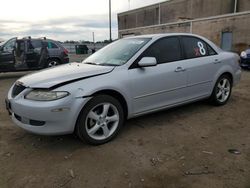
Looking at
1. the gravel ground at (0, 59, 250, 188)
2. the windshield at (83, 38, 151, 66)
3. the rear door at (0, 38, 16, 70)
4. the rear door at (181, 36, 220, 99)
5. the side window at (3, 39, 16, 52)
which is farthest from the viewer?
the side window at (3, 39, 16, 52)

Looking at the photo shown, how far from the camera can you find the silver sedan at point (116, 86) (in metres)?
3.29

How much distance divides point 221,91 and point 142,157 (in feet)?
9.67

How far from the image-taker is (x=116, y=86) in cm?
366

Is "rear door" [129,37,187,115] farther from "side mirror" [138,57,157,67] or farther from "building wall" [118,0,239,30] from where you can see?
"building wall" [118,0,239,30]

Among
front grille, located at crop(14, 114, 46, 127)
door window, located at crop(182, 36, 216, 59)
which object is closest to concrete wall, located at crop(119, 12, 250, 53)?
door window, located at crop(182, 36, 216, 59)

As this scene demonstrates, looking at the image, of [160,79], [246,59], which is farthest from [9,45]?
[246,59]

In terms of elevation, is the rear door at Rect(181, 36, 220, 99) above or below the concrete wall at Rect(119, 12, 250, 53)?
below

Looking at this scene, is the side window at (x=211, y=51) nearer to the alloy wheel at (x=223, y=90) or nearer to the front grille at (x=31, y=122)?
the alloy wheel at (x=223, y=90)

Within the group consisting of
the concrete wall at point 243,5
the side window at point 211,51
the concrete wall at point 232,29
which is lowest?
the side window at point 211,51

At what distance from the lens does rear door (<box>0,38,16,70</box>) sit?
10.1 m

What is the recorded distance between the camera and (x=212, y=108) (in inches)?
209

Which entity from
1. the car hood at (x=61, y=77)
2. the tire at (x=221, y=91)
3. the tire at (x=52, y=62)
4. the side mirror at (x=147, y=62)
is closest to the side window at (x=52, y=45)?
the tire at (x=52, y=62)

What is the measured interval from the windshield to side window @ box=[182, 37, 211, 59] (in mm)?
836

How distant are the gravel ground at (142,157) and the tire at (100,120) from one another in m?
0.15
